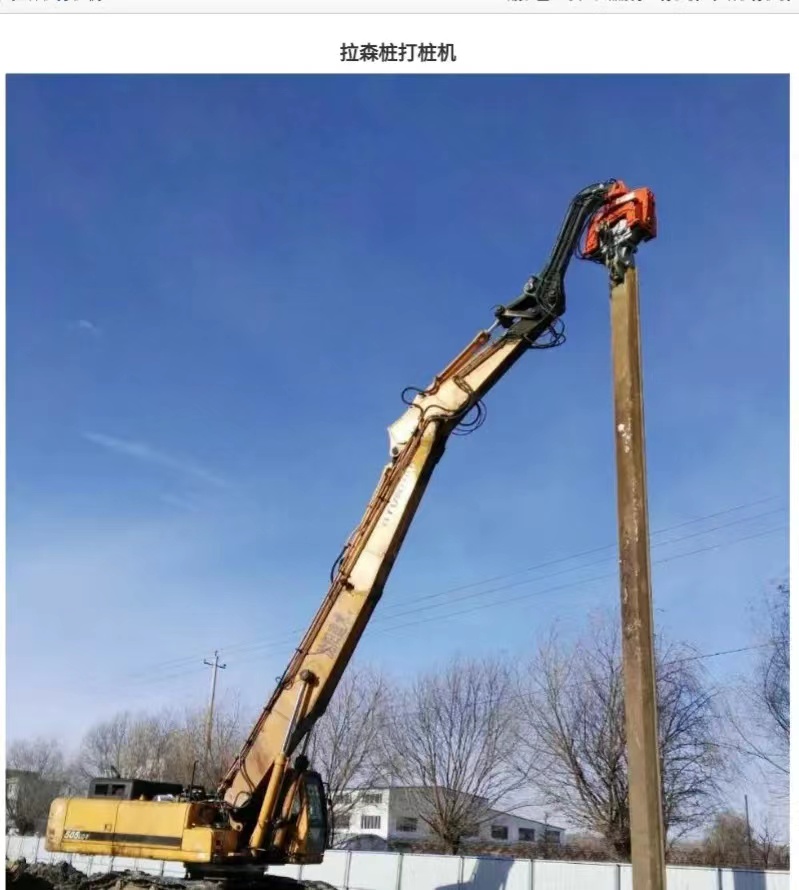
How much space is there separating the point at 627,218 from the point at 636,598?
165 inches

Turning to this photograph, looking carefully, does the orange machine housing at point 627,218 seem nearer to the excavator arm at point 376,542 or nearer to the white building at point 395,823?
the excavator arm at point 376,542

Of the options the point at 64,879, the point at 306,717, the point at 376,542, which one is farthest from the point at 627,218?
the point at 64,879

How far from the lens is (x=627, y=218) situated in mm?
9219

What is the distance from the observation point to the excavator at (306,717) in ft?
35.9

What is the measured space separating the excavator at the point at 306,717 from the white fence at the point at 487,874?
3796 mm

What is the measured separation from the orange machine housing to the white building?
1215 inches

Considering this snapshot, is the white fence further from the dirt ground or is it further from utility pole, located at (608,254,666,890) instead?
utility pole, located at (608,254,666,890)

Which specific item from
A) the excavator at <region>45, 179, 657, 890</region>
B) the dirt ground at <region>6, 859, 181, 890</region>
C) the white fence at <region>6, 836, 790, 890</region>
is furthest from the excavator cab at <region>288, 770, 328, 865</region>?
the white fence at <region>6, 836, 790, 890</region>

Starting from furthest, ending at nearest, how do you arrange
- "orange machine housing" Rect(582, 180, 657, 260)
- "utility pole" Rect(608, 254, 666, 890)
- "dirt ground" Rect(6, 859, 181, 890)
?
"dirt ground" Rect(6, 859, 181, 890), "orange machine housing" Rect(582, 180, 657, 260), "utility pole" Rect(608, 254, 666, 890)

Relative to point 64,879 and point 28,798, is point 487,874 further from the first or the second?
point 28,798

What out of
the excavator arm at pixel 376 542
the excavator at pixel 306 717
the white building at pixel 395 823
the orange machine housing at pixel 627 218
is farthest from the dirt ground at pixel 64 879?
the white building at pixel 395 823

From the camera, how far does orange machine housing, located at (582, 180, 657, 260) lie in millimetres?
9125

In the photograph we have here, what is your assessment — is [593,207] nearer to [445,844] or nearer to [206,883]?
[206,883]

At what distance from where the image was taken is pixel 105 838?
11594mm
